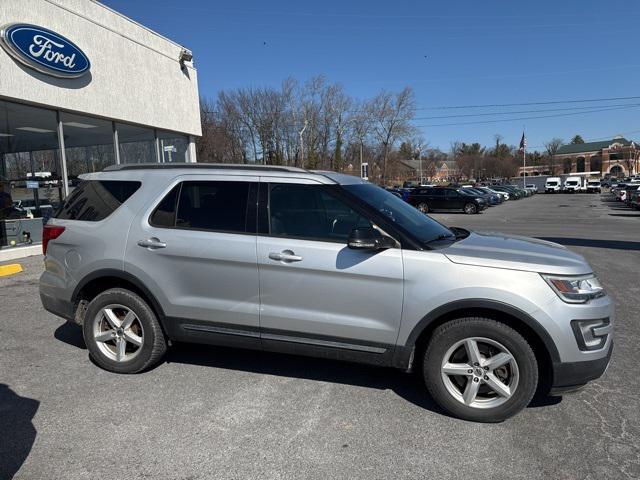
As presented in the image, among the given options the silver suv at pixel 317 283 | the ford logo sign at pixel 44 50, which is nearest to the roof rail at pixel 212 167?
the silver suv at pixel 317 283

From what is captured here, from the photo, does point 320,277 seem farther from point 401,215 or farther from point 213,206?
point 213,206

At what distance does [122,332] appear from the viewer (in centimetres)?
405

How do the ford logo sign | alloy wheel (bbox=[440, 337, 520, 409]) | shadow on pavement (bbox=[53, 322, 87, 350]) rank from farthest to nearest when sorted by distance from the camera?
the ford logo sign → shadow on pavement (bbox=[53, 322, 87, 350]) → alloy wheel (bbox=[440, 337, 520, 409])

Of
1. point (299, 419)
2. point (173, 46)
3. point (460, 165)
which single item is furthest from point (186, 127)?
point (460, 165)

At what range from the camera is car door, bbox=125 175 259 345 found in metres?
3.69

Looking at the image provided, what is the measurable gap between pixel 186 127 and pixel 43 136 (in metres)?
5.41

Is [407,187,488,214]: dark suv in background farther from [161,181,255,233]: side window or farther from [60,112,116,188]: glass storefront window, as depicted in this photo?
[161,181,255,233]: side window

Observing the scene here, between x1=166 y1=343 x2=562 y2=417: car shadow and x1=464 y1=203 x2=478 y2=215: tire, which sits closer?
x1=166 y1=343 x2=562 y2=417: car shadow

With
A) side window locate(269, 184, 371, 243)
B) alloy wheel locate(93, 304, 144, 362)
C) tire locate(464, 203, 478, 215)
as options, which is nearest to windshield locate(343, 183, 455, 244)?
side window locate(269, 184, 371, 243)

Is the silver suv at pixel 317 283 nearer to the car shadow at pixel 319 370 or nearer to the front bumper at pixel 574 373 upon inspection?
the front bumper at pixel 574 373

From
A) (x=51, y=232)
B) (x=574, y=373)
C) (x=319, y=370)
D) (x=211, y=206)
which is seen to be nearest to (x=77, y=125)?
(x=51, y=232)

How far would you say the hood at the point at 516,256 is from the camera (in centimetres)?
313

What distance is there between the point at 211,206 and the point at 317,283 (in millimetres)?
1190

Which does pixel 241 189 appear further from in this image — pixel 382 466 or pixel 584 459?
pixel 584 459
